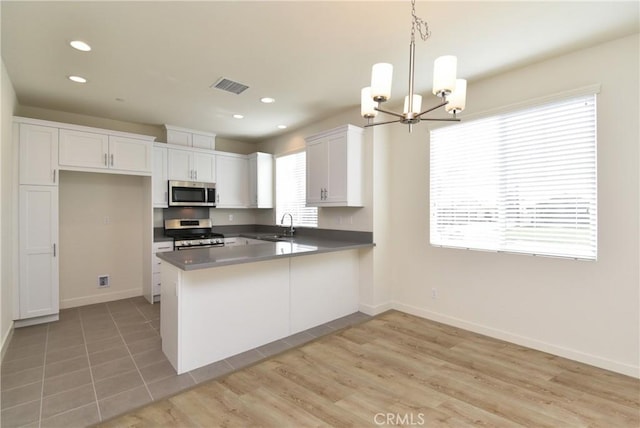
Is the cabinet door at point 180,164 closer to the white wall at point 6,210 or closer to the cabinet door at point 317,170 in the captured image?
the white wall at point 6,210

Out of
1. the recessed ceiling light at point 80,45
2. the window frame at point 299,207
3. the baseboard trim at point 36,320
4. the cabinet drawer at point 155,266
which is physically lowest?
the baseboard trim at point 36,320

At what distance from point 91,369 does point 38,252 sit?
192 cm

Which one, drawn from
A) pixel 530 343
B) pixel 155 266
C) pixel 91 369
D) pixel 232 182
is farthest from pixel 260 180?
pixel 530 343

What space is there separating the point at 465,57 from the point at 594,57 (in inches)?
41.5

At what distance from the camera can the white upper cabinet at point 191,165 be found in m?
4.93

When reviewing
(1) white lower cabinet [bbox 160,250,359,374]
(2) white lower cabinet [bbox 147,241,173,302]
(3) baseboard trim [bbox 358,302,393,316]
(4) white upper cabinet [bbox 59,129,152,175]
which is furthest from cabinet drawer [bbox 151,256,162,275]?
(3) baseboard trim [bbox 358,302,393,316]

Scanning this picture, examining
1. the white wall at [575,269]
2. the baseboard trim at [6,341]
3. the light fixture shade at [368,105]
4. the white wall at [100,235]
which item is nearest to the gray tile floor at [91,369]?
the baseboard trim at [6,341]

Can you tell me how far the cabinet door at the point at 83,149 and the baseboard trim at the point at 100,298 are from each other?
76.2 inches

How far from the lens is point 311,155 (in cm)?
445

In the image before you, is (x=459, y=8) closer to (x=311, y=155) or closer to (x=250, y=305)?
(x=311, y=155)

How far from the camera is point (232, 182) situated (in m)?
5.67

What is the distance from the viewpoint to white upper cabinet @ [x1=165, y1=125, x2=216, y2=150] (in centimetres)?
505

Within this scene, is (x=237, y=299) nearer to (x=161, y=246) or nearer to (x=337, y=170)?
(x=337, y=170)

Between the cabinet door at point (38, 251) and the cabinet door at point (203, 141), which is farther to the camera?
the cabinet door at point (203, 141)
